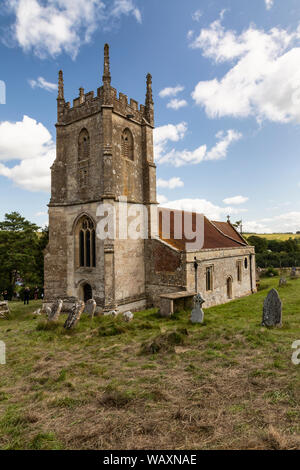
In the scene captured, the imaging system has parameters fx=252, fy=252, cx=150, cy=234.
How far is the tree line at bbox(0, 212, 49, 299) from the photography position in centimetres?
2449

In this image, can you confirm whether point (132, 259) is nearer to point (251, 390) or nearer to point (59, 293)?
point (59, 293)

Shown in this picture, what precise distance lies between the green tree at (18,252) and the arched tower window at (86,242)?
9837 mm

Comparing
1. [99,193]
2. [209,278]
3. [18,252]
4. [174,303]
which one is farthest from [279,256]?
[18,252]

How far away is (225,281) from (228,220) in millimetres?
10778

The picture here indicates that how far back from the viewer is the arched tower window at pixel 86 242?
16453 mm

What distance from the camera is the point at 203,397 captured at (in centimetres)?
514

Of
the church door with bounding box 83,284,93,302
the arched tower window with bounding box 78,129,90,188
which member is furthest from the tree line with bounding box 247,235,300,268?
the arched tower window with bounding box 78,129,90,188

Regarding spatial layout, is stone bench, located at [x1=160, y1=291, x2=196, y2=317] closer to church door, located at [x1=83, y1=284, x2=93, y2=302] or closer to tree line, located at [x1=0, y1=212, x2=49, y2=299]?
church door, located at [x1=83, y1=284, x2=93, y2=302]

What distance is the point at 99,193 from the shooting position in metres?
15.9

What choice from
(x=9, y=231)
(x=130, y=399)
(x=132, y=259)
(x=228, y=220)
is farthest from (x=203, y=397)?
(x=9, y=231)

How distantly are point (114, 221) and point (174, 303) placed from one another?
6034 millimetres

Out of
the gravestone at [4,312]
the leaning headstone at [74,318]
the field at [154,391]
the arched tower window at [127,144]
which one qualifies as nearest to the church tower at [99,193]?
the arched tower window at [127,144]

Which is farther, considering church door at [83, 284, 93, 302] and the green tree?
the green tree

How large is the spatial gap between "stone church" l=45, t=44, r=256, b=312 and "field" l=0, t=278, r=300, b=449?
20.8 feet
